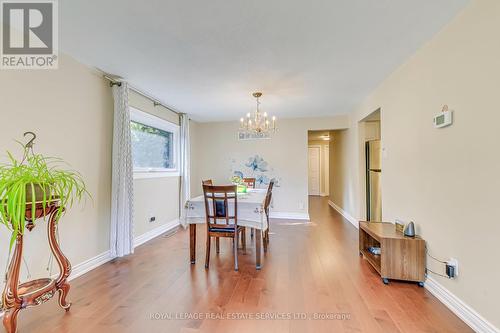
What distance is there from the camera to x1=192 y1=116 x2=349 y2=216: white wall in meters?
5.20

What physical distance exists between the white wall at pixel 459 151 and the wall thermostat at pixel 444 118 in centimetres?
A: 5

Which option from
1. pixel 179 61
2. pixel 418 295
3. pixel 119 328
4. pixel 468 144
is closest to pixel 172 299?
pixel 119 328

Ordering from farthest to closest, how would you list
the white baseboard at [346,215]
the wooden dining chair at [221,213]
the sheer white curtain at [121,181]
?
1. the white baseboard at [346,215]
2. the sheer white curtain at [121,181]
3. the wooden dining chair at [221,213]

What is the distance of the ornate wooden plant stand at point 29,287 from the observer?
1502 mm

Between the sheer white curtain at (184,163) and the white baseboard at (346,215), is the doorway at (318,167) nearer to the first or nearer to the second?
the white baseboard at (346,215)

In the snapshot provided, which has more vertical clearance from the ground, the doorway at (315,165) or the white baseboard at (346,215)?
the doorway at (315,165)

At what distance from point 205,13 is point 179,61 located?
34.8 inches

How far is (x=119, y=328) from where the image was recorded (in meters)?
1.64

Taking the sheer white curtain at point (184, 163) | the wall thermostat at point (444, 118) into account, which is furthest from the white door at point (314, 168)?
the wall thermostat at point (444, 118)

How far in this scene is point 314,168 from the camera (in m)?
9.31

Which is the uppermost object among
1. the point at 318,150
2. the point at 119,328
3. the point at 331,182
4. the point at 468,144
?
the point at 318,150

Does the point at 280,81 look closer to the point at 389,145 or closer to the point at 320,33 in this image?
the point at 320,33

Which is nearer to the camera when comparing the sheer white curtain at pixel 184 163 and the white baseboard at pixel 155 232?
the white baseboard at pixel 155 232

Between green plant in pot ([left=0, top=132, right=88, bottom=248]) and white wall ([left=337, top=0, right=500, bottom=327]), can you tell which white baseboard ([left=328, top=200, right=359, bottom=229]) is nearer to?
white wall ([left=337, top=0, right=500, bottom=327])
